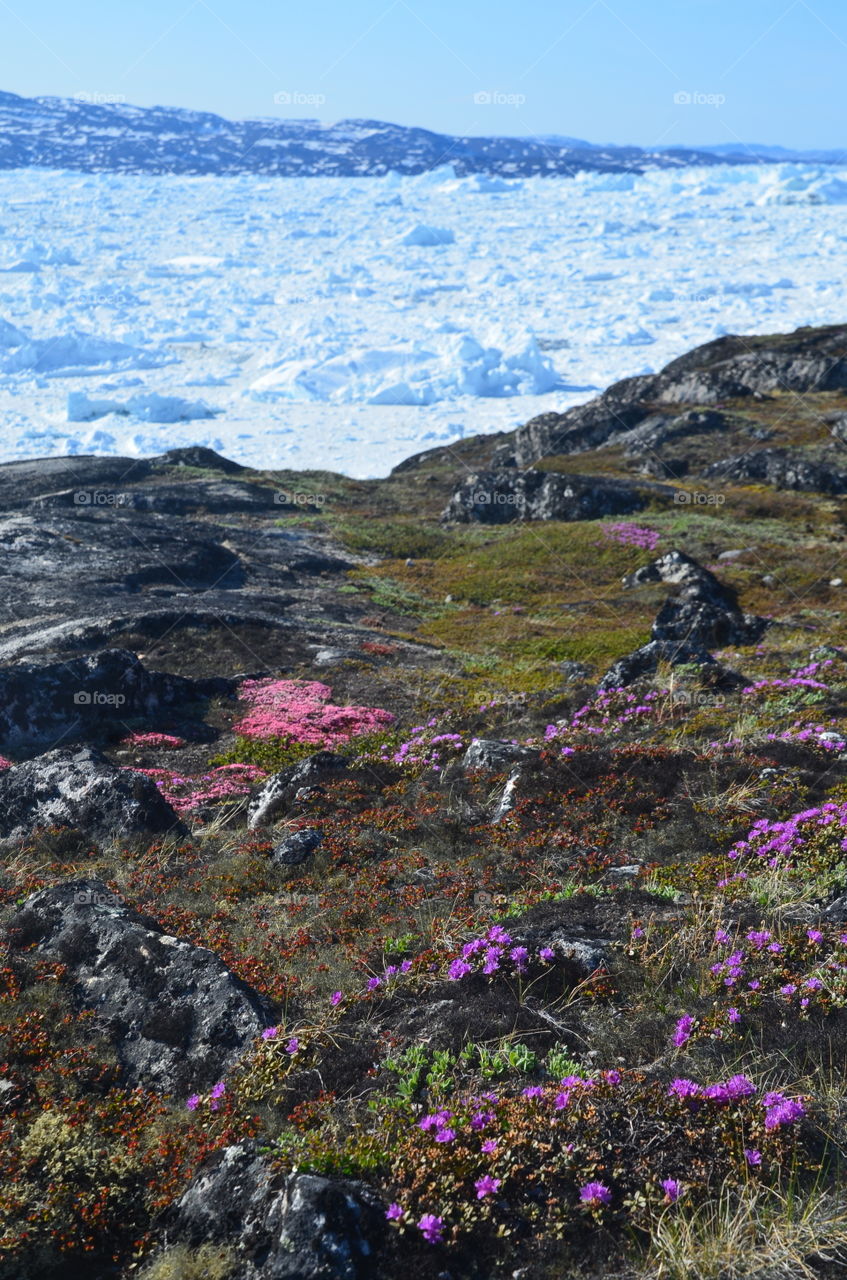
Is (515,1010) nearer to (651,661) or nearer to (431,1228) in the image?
(431,1228)

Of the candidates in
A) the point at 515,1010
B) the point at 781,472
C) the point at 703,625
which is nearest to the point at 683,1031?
the point at 515,1010

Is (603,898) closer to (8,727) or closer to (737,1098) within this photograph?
(737,1098)

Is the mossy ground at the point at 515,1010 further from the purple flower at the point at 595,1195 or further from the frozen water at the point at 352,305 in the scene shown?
the frozen water at the point at 352,305

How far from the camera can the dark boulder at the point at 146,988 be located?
19.8 feet

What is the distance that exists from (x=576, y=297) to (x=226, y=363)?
59584 mm

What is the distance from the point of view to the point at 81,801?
11820 mm

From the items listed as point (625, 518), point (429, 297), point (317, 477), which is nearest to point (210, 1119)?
point (625, 518)

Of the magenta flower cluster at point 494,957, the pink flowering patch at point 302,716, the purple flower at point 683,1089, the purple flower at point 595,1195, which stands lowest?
the pink flowering patch at point 302,716

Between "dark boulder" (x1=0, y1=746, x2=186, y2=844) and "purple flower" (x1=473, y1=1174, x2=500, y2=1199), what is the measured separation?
7.80 m

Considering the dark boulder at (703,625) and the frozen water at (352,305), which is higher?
the frozen water at (352,305)

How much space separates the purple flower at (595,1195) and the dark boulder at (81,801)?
8142mm

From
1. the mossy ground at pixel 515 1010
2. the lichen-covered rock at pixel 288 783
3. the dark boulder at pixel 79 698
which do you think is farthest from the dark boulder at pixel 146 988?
the dark boulder at pixel 79 698

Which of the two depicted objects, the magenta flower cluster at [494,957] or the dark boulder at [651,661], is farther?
the dark boulder at [651,661]

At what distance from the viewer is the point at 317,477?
64562mm
